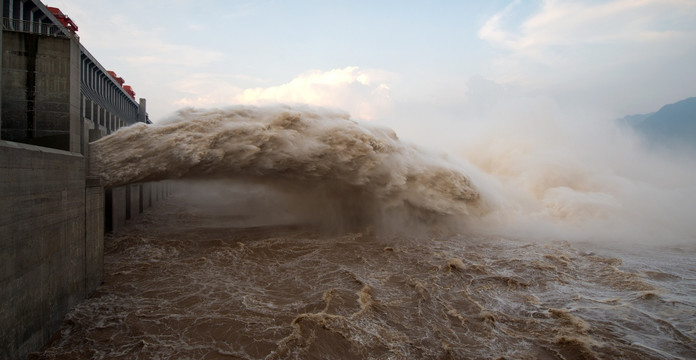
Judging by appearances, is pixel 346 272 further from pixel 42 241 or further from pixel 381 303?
pixel 42 241

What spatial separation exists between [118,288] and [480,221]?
1614 centimetres

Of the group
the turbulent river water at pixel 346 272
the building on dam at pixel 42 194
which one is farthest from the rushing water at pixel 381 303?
the building on dam at pixel 42 194

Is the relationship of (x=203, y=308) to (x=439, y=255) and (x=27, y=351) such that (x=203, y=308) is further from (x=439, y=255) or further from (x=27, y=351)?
(x=439, y=255)

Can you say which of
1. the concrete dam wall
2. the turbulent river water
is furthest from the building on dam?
the turbulent river water

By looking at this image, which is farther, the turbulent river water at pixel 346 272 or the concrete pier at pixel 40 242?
the turbulent river water at pixel 346 272

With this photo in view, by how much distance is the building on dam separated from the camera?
249 inches

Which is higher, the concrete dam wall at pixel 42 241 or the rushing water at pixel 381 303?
the concrete dam wall at pixel 42 241

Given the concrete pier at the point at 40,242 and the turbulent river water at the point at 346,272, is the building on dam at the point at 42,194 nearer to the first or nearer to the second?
the concrete pier at the point at 40,242

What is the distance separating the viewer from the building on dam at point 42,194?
6.32 metres

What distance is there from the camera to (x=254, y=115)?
48.9ft

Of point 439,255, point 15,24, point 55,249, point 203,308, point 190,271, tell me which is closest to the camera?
point 55,249

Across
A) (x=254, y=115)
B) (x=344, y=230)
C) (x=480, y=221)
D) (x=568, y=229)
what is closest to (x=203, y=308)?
(x=254, y=115)

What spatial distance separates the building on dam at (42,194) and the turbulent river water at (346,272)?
2.53ft

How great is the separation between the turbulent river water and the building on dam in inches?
30.4
